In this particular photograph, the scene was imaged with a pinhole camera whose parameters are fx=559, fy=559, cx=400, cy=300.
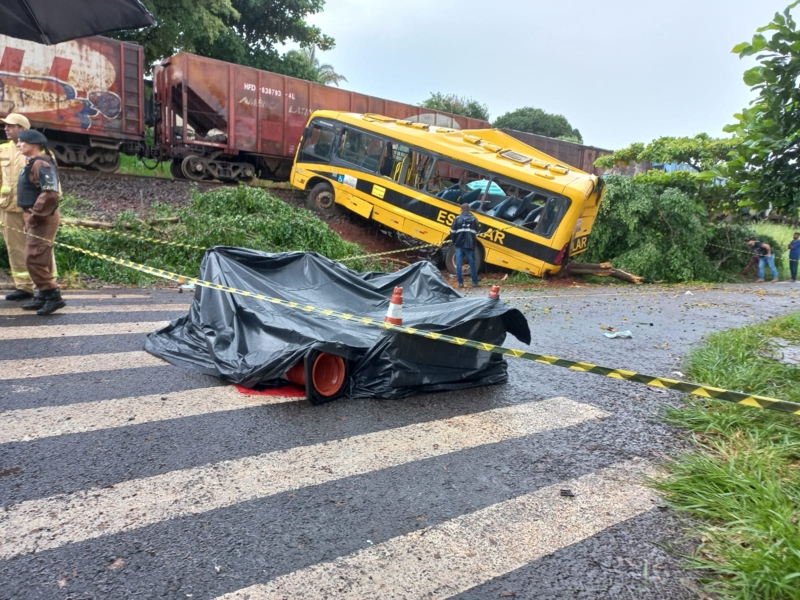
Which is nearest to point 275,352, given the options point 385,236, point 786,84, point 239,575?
point 239,575

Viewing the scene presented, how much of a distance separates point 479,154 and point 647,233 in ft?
Result: 18.1

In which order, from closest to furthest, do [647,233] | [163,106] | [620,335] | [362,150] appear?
[620,335] → [362,150] → [647,233] → [163,106]

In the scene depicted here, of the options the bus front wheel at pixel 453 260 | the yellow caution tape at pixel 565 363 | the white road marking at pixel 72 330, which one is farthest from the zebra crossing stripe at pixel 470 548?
the bus front wheel at pixel 453 260

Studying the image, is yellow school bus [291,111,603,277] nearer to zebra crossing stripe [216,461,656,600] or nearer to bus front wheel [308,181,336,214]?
bus front wheel [308,181,336,214]

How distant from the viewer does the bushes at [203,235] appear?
351 inches

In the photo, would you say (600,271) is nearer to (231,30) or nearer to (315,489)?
(315,489)

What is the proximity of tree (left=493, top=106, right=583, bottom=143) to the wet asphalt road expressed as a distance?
65068 mm

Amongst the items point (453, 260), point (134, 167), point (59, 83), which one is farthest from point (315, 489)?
point (134, 167)

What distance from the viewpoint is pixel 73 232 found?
9039 mm

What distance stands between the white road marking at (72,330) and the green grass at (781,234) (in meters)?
20.0

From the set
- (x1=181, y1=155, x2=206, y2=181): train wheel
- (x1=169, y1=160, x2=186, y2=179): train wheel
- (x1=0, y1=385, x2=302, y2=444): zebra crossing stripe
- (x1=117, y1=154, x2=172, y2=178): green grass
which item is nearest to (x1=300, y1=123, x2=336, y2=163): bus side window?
(x1=181, y1=155, x2=206, y2=181): train wheel

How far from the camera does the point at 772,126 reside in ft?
13.0

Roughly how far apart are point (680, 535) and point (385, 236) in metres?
12.2

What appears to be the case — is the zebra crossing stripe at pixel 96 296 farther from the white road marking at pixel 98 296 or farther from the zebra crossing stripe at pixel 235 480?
the zebra crossing stripe at pixel 235 480
